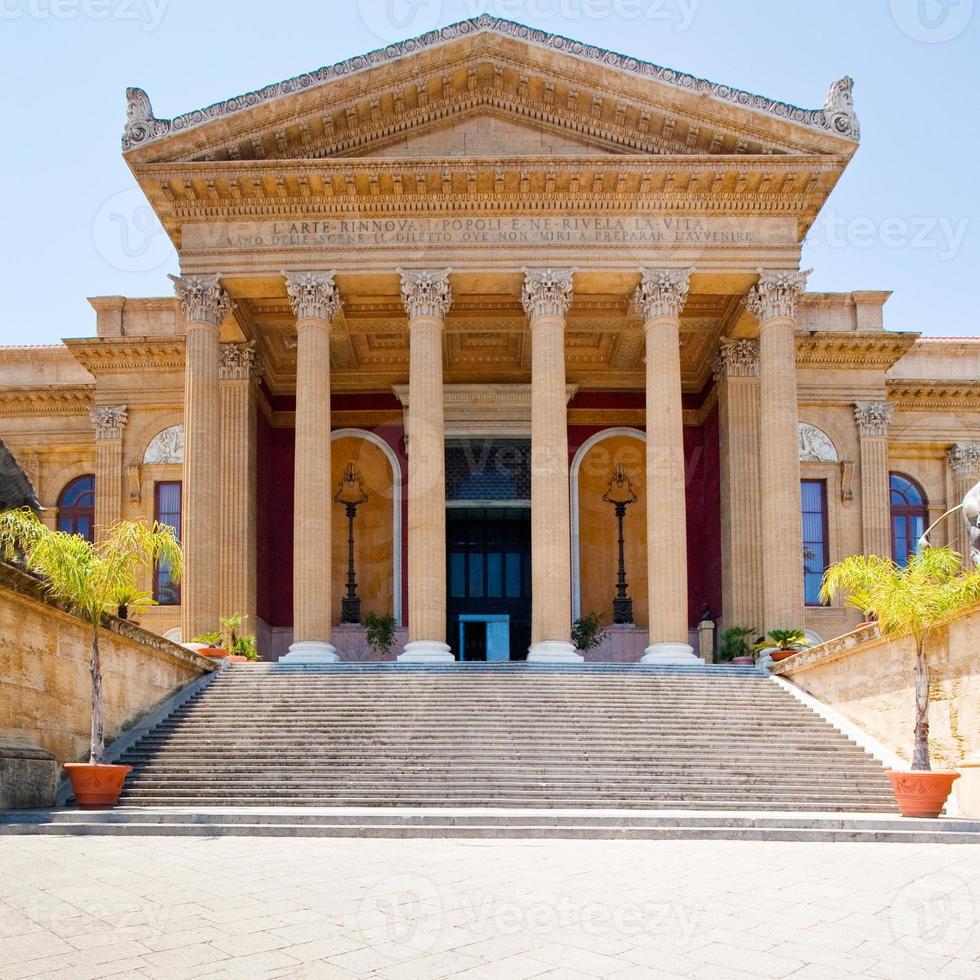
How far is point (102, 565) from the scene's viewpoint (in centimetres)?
1672

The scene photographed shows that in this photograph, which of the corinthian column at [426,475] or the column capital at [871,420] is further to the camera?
the column capital at [871,420]

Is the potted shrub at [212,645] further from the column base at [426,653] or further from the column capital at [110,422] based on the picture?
the column capital at [110,422]

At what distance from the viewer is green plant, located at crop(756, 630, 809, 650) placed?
81.7 feet

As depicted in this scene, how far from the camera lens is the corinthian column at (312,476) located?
2567 cm

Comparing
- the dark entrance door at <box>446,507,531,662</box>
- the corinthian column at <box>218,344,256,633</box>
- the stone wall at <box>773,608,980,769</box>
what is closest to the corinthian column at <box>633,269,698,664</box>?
the stone wall at <box>773,608,980,769</box>

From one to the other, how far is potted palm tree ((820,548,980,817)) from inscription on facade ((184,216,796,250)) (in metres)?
11.9

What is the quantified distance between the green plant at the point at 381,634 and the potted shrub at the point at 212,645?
6775 millimetres

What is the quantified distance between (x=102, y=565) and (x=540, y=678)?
31.3 feet

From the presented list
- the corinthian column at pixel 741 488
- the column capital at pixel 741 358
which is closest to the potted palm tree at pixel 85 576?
the corinthian column at pixel 741 488

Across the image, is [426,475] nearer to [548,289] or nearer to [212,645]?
[548,289]

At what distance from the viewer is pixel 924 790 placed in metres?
15.4

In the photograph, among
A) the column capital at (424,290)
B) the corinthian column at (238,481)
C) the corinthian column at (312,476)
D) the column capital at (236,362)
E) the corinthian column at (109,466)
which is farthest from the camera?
the corinthian column at (109,466)

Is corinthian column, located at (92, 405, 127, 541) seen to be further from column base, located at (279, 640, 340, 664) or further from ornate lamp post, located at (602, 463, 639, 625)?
ornate lamp post, located at (602, 463, 639, 625)

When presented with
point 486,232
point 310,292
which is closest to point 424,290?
point 486,232
